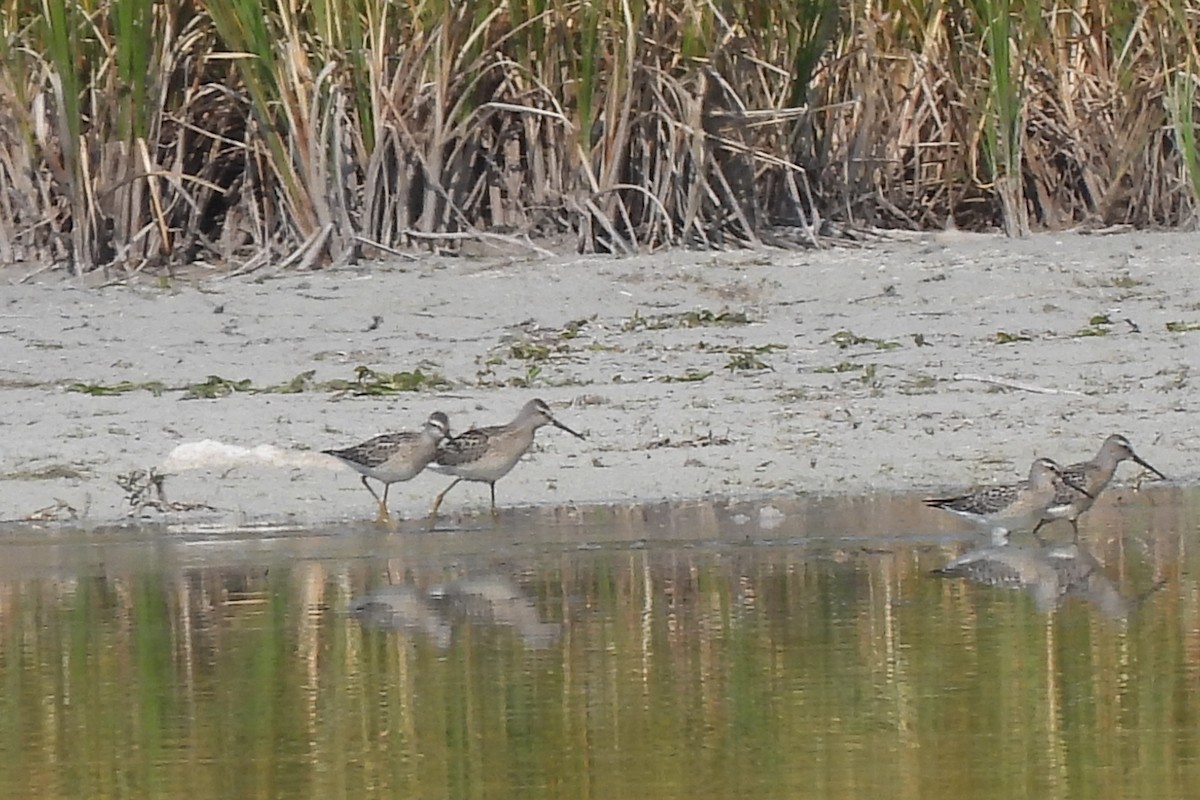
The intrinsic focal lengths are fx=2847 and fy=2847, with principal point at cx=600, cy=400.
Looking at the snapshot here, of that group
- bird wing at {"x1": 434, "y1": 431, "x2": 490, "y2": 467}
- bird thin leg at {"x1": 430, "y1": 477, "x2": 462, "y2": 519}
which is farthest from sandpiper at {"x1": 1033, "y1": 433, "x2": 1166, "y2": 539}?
bird thin leg at {"x1": 430, "y1": 477, "x2": 462, "y2": 519}

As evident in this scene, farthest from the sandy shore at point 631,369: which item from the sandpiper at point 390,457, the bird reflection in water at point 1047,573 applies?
the bird reflection in water at point 1047,573

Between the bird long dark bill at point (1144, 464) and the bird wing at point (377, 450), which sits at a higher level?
the bird wing at point (377, 450)

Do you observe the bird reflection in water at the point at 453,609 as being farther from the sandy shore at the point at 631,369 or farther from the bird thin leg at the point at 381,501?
the sandy shore at the point at 631,369

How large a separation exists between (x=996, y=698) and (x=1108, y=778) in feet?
2.60

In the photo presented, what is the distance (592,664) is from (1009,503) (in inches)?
110

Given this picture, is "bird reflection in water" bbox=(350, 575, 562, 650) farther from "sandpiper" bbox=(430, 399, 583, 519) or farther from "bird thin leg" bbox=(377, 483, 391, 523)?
"sandpiper" bbox=(430, 399, 583, 519)

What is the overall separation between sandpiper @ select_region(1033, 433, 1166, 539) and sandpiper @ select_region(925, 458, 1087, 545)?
0.07 feet

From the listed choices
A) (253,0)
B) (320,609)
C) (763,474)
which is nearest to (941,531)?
(763,474)

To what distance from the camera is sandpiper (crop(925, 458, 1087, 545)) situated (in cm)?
862

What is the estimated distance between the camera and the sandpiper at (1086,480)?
28.8ft

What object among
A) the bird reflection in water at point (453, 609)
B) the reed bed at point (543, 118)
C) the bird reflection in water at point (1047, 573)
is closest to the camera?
the bird reflection in water at point (453, 609)

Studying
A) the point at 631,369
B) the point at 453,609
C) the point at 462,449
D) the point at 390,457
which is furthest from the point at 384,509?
the point at 631,369

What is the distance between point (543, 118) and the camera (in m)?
13.9

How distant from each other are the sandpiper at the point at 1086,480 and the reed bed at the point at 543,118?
16.0 feet
